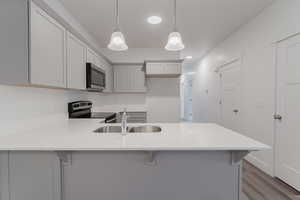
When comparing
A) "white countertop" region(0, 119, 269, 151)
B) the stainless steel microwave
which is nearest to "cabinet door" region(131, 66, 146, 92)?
the stainless steel microwave

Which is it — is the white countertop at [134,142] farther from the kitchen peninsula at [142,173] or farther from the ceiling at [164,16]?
the ceiling at [164,16]

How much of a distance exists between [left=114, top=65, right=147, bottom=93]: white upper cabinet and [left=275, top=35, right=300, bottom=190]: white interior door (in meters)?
2.90

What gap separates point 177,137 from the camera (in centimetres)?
155

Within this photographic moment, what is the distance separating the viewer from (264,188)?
2.29 metres

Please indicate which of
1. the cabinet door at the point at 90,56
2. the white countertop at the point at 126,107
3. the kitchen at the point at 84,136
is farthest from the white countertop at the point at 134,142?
the white countertop at the point at 126,107

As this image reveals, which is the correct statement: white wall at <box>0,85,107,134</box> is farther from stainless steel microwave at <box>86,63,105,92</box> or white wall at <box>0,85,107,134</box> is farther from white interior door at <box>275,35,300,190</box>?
white interior door at <box>275,35,300,190</box>

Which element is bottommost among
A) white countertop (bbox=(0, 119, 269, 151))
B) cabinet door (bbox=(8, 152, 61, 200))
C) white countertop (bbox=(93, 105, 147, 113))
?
cabinet door (bbox=(8, 152, 61, 200))

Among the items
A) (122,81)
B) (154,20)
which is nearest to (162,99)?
(122,81)

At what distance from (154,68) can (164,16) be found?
4.92 feet

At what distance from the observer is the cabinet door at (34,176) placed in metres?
1.43

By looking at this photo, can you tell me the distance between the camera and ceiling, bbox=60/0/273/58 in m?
2.53

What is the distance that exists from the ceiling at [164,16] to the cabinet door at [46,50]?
1065 mm

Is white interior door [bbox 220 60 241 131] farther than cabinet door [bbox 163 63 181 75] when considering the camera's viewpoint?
No

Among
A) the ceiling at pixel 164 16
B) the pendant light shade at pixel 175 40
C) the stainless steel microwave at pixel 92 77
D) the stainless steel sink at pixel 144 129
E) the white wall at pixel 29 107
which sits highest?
the ceiling at pixel 164 16
